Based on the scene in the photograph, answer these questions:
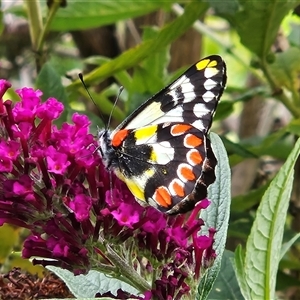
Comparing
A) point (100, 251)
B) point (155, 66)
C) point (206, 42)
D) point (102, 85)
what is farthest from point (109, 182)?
point (206, 42)

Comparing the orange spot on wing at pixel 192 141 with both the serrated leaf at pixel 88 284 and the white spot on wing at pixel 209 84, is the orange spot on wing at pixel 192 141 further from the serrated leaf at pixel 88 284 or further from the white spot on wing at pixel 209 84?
the serrated leaf at pixel 88 284

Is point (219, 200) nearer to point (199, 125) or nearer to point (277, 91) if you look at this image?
point (199, 125)

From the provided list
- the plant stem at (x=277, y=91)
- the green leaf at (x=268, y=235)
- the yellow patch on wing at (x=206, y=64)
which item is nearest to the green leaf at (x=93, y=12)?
the plant stem at (x=277, y=91)

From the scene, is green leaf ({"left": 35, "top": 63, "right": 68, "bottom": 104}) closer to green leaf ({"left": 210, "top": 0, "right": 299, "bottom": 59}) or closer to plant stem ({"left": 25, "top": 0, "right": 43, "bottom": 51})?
plant stem ({"left": 25, "top": 0, "right": 43, "bottom": 51})

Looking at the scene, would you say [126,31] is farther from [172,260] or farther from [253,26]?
[172,260]

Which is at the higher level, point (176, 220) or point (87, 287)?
point (176, 220)

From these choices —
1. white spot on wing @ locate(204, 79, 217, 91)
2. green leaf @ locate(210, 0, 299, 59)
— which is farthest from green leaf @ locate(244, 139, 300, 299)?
green leaf @ locate(210, 0, 299, 59)
